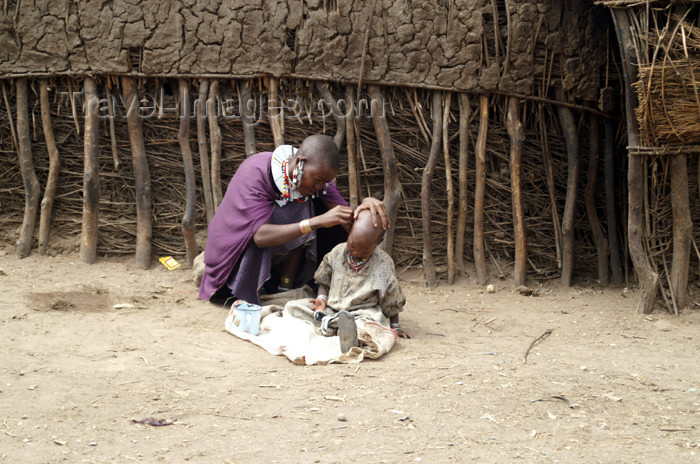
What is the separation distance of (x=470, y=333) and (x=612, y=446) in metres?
1.97

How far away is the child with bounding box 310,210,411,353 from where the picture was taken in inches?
177

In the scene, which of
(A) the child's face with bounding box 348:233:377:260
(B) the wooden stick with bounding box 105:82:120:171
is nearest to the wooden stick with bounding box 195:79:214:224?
(B) the wooden stick with bounding box 105:82:120:171

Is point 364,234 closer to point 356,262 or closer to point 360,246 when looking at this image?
point 360,246

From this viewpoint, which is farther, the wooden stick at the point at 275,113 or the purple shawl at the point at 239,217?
the wooden stick at the point at 275,113

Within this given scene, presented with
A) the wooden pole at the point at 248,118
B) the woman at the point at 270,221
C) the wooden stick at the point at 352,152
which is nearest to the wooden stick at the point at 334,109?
the wooden stick at the point at 352,152

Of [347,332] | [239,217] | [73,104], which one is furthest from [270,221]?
[73,104]

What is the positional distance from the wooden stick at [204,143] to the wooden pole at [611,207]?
3.61 metres

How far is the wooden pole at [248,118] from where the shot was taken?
625 centimetres

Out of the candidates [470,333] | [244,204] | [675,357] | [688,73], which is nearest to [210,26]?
[244,204]

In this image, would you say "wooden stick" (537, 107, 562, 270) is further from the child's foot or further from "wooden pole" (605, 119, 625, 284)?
the child's foot

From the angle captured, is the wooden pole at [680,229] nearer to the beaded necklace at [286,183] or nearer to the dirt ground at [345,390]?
the dirt ground at [345,390]

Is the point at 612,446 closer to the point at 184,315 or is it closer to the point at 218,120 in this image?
the point at 184,315

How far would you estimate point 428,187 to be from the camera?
247 inches

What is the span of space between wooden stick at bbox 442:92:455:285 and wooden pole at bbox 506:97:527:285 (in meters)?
0.54
